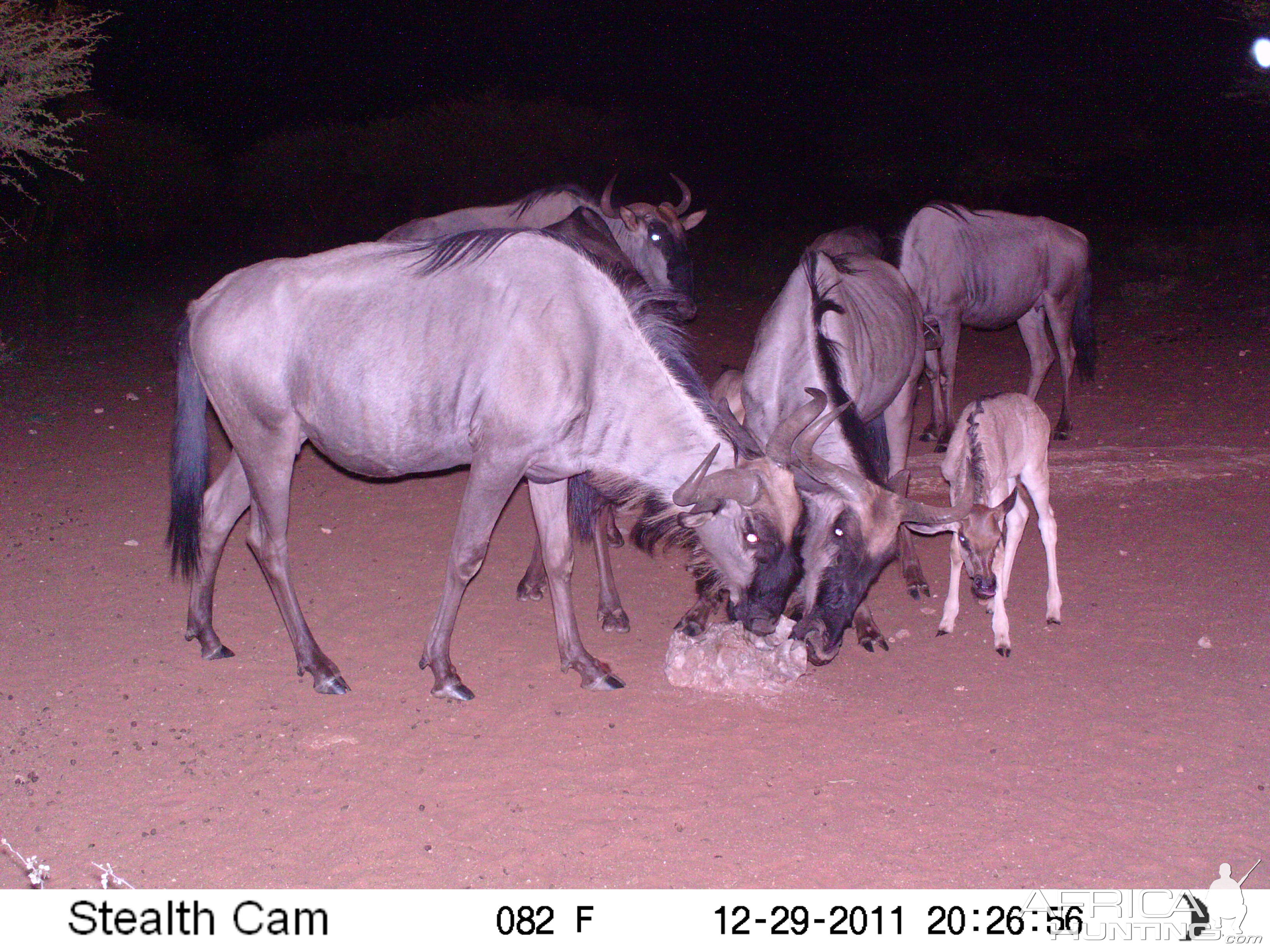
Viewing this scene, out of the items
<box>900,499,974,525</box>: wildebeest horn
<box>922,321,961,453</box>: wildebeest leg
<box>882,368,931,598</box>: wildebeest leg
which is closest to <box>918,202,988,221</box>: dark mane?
<box>922,321,961,453</box>: wildebeest leg

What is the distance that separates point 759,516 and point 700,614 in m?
1.19

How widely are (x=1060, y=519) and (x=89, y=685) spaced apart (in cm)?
574

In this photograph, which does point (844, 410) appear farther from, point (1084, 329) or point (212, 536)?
point (1084, 329)

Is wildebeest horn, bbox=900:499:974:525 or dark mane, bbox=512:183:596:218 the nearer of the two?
wildebeest horn, bbox=900:499:974:525

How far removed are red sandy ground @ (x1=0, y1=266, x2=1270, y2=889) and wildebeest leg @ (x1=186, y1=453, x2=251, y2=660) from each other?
13 centimetres

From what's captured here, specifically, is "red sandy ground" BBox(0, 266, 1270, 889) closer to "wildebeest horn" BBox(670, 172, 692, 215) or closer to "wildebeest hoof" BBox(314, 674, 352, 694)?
"wildebeest hoof" BBox(314, 674, 352, 694)

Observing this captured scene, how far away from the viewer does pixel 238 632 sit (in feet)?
18.2

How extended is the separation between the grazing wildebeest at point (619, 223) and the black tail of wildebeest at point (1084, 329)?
11.9 ft

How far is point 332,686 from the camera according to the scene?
4.95m

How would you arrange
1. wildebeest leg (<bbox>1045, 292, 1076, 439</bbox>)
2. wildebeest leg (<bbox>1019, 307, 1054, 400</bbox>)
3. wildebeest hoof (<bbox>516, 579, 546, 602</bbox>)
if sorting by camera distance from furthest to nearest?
wildebeest leg (<bbox>1045, 292, 1076, 439</bbox>)
wildebeest leg (<bbox>1019, 307, 1054, 400</bbox>)
wildebeest hoof (<bbox>516, 579, 546, 602</bbox>)

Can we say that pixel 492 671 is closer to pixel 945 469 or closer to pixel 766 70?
pixel 945 469

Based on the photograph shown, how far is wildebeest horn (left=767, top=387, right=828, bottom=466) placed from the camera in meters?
4.60

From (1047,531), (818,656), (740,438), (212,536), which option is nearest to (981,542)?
(1047,531)

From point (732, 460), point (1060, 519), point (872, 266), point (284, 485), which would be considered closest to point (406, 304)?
point (284, 485)
